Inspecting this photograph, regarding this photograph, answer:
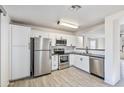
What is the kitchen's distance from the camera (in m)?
3.03

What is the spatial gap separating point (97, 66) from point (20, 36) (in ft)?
10.4

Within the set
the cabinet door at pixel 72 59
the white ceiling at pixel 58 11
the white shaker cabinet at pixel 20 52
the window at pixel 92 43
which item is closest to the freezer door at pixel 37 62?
the white shaker cabinet at pixel 20 52

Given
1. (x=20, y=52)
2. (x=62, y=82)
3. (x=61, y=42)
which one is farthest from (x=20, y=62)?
(x=61, y=42)

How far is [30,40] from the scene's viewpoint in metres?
3.61

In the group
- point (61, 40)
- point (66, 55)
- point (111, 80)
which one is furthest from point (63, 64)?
point (111, 80)

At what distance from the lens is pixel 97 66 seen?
11.7 feet

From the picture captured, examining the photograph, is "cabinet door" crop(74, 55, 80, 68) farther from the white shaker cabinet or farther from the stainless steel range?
the white shaker cabinet

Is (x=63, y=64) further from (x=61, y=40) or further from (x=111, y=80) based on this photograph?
(x=111, y=80)

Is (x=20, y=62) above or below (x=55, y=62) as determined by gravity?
above

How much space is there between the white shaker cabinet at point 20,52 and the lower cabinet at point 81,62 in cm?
256

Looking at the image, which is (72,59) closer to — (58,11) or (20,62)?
(20,62)

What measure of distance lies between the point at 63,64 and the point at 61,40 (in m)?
1.33

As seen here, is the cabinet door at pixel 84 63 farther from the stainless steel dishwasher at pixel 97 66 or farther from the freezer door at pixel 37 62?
the freezer door at pixel 37 62

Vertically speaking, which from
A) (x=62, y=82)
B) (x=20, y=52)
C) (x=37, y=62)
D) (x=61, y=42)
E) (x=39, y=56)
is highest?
(x=61, y=42)
